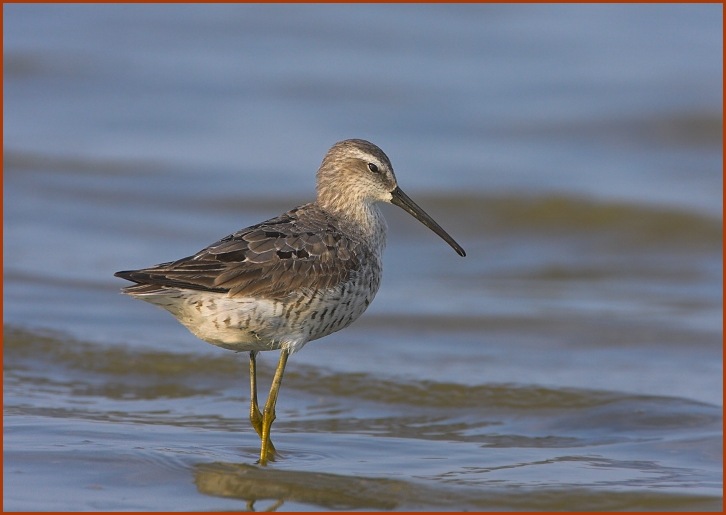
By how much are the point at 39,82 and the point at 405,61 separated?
5563mm

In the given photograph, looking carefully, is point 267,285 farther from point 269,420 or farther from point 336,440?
A: point 336,440

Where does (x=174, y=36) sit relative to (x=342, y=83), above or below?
above

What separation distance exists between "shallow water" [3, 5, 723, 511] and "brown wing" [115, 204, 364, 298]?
3.17ft

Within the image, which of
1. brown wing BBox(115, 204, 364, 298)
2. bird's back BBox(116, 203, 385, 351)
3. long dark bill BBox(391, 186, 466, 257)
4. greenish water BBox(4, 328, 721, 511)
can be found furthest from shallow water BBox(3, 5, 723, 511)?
long dark bill BBox(391, 186, 466, 257)

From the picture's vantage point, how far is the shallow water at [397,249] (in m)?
6.65

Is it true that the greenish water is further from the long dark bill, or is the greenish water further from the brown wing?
the long dark bill

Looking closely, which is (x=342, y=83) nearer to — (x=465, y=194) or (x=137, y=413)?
(x=465, y=194)

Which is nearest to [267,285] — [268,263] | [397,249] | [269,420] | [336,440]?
[268,263]

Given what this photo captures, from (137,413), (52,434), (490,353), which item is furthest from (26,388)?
(490,353)

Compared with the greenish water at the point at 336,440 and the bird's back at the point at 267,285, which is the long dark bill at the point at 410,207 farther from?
the greenish water at the point at 336,440

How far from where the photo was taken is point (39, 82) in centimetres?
1788

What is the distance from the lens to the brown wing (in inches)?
246

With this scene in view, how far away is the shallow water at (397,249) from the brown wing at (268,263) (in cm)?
97

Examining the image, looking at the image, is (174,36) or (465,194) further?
(174,36)
